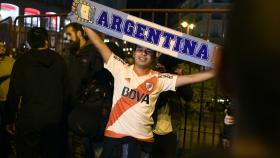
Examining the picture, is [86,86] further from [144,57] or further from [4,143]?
[4,143]

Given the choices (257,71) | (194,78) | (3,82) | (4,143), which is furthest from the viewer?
(4,143)

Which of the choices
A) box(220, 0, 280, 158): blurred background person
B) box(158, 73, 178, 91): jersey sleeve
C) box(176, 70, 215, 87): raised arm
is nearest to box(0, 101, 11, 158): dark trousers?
box(158, 73, 178, 91): jersey sleeve

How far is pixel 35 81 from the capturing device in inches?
176

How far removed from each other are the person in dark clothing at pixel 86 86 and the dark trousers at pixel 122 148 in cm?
22

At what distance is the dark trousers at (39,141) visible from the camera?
451 cm

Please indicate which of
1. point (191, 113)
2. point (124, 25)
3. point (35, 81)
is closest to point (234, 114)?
point (124, 25)

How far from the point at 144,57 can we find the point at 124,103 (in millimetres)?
448

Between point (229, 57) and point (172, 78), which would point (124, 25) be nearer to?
point (172, 78)

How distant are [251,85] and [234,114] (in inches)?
4.4

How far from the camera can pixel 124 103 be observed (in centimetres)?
393

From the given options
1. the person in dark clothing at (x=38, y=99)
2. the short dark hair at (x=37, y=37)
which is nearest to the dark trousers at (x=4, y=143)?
the person in dark clothing at (x=38, y=99)

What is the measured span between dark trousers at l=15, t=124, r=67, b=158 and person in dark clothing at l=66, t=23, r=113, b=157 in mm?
309

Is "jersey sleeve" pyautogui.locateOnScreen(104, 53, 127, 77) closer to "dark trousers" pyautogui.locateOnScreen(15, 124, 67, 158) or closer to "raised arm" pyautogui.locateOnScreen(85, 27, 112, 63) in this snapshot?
"raised arm" pyautogui.locateOnScreen(85, 27, 112, 63)

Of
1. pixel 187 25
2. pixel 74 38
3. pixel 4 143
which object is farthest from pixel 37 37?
pixel 4 143
